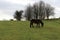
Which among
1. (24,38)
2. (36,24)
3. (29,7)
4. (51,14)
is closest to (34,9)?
(29,7)

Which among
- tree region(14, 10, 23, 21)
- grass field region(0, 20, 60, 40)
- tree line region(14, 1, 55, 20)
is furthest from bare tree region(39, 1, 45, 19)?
grass field region(0, 20, 60, 40)

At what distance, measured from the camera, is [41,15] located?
93125 mm

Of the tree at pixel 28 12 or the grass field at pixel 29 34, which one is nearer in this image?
the grass field at pixel 29 34

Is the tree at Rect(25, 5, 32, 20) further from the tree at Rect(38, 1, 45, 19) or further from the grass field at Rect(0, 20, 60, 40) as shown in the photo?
the grass field at Rect(0, 20, 60, 40)

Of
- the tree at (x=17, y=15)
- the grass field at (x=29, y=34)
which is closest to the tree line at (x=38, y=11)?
the tree at (x=17, y=15)

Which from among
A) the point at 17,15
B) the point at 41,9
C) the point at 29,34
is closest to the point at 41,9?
the point at 41,9

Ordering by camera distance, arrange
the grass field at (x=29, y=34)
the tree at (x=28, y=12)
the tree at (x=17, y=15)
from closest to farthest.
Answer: the grass field at (x=29, y=34) < the tree at (x=17, y=15) < the tree at (x=28, y=12)

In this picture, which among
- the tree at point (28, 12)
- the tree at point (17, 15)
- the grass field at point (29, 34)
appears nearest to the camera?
the grass field at point (29, 34)

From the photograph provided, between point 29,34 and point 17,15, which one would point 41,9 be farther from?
point 29,34

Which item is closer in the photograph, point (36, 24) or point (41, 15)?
point (36, 24)

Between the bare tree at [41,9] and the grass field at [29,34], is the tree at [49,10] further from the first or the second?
the grass field at [29,34]

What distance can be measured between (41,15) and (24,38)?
72920 millimetres

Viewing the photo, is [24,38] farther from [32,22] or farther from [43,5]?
[43,5]

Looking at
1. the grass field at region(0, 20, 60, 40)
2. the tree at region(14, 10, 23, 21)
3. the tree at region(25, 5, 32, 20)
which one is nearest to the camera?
the grass field at region(0, 20, 60, 40)
